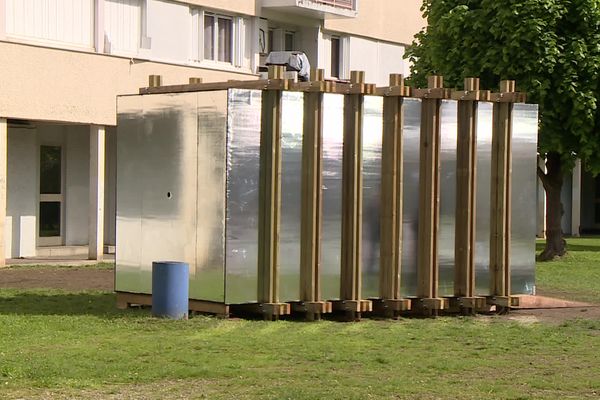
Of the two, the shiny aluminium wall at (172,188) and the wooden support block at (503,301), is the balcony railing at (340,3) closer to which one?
the wooden support block at (503,301)

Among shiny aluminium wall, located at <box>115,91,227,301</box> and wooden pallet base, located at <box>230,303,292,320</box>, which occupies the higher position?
shiny aluminium wall, located at <box>115,91,227,301</box>

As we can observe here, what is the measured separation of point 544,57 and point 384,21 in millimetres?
11871

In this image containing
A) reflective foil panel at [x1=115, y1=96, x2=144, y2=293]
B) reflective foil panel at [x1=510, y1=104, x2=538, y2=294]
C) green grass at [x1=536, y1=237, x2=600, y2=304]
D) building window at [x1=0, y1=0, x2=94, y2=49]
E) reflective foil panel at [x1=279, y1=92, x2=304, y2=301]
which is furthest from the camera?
building window at [x1=0, y1=0, x2=94, y2=49]

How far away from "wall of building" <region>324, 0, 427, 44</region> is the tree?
8003 millimetres

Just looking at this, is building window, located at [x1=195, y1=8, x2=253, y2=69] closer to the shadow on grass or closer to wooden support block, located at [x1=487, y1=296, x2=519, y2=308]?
the shadow on grass

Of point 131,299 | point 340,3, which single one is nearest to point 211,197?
point 131,299

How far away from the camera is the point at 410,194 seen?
58.7 feet

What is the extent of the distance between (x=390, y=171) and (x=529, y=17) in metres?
13.3

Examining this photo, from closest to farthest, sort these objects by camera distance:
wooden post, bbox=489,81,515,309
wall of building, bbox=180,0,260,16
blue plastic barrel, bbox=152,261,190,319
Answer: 1. blue plastic barrel, bbox=152,261,190,319
2. wooden post, bbox=489,81,515,309
3. wall of building, bbox=180,0,260,16

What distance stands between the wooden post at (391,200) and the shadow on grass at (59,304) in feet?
10.8

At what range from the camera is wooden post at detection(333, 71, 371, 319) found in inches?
680

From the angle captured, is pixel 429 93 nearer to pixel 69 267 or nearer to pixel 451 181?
pixel 451 181

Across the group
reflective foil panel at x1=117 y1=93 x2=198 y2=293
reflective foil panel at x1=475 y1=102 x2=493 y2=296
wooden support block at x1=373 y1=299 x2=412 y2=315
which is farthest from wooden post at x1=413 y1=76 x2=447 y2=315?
reflective foil panel at x1=117 y1=93 x2=198 y2=293

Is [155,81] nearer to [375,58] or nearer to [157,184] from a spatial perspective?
[157,184]
